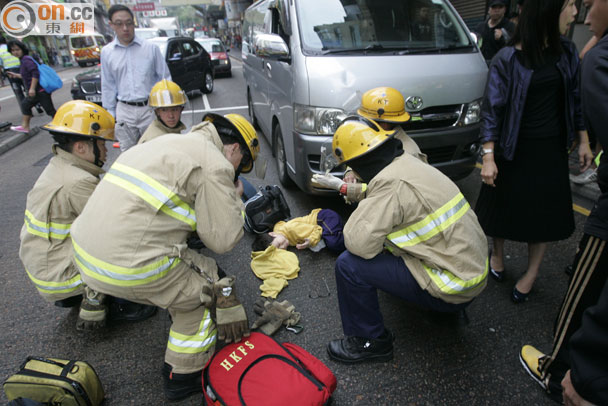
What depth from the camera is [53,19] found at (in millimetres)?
6523

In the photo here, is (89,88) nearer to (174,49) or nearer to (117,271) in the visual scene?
(174,49)

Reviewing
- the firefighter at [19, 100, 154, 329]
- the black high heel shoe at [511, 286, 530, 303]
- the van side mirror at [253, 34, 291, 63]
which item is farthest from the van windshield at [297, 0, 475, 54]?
the black high heel shoe at [511, 286, 530, 303]

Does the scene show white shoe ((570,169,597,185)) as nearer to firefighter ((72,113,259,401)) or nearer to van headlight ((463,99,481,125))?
van headlight ((463,99,481,125))

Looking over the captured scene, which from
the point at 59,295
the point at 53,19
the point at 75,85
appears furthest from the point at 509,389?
the point at 75,85

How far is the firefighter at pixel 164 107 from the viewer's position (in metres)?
2.97

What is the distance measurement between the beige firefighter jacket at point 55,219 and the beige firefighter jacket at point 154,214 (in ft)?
1.76

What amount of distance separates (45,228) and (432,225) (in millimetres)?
2171

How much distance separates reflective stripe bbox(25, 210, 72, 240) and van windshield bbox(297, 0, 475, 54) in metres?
2.38

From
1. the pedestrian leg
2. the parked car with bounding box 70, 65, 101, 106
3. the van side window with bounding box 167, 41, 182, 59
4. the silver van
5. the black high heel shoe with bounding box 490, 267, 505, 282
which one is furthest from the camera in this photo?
the van side window with bounding box 167, 41, 182, 59

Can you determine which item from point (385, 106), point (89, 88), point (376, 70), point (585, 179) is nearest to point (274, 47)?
point (376, 70)

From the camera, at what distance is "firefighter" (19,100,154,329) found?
2027 millimetres

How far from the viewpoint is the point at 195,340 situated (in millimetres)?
1806

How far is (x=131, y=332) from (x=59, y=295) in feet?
1.64

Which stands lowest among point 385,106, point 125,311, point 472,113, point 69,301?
point 125,311
